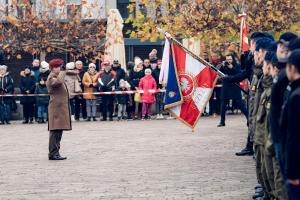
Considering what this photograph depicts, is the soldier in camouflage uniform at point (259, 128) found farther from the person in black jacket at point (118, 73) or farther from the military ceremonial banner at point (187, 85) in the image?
the person in black jacket at point (118, 73)

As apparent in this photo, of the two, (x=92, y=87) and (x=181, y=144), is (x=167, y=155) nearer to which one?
(x=181, y=144)

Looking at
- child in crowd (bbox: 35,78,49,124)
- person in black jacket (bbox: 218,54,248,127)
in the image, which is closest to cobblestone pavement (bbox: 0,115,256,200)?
person in black jacket (bbox: 218,54,248,127)

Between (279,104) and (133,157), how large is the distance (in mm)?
7983

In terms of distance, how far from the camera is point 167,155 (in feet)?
51.5

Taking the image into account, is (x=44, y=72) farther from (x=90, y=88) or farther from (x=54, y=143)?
(x=54, y=143)

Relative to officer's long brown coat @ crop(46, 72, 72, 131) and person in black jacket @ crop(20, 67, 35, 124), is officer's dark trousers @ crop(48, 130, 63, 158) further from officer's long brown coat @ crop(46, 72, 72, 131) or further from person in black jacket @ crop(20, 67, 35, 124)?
person in black jacket @ crop(20, 67, 35, 124)

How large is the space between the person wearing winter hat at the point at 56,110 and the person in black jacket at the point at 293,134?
9.08m

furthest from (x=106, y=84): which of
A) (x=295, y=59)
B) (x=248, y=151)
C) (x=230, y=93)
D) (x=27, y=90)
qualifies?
(x=295, y=59)

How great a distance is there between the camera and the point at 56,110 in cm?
1557

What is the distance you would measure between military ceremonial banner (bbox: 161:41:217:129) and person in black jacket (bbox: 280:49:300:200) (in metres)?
8.69

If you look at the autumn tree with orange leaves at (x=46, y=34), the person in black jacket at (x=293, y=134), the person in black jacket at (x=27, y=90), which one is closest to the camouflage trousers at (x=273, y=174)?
the person in black jacket at (x=293, y=134)

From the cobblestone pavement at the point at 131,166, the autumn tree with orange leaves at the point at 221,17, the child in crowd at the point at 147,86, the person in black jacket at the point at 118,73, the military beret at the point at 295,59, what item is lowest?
the cobblestone pavement at the point at 131,166

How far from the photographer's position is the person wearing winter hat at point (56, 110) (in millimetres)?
15461

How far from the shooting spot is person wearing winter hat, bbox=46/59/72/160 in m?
15.5
